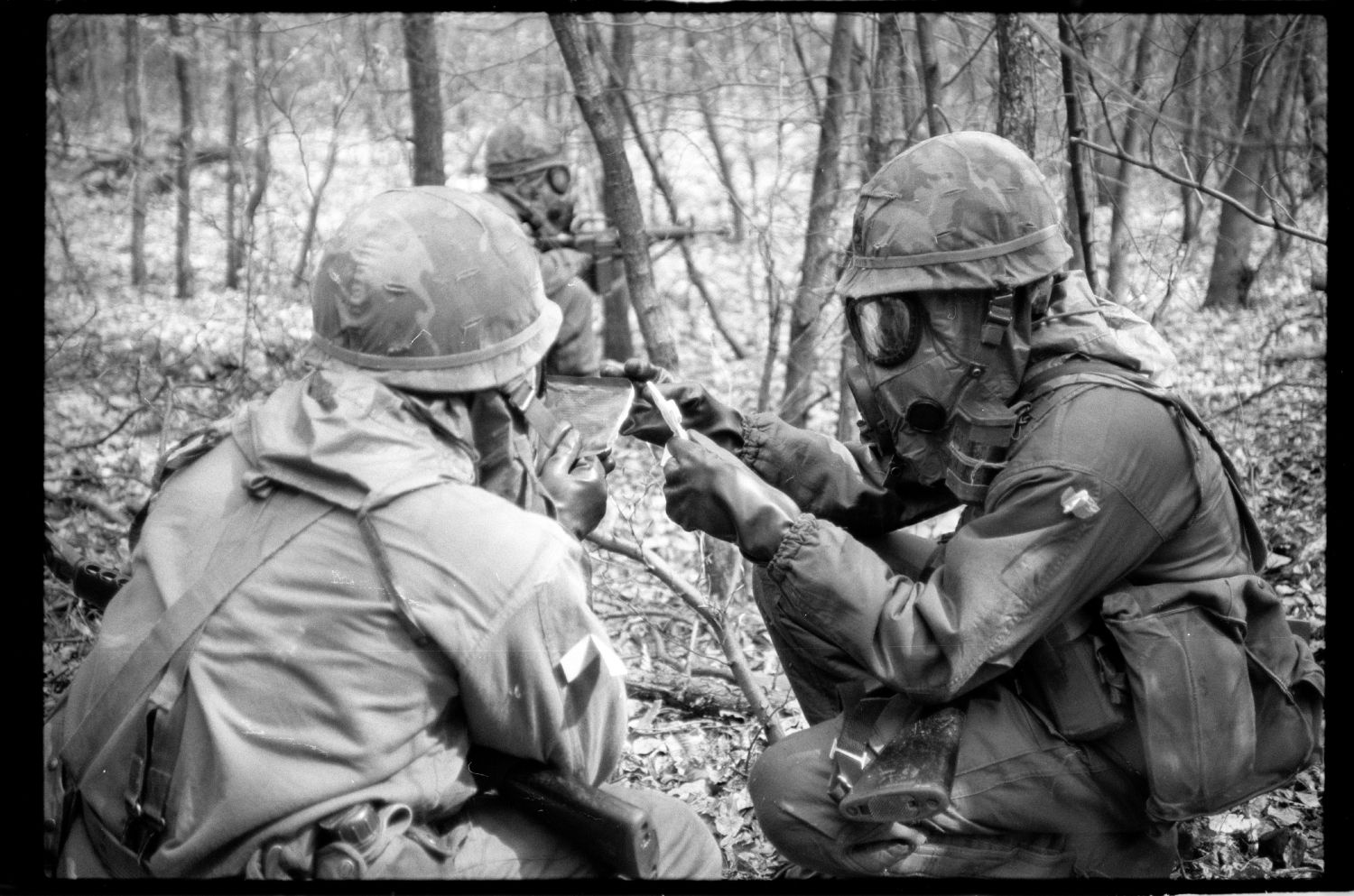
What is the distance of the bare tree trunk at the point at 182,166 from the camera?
308 inches

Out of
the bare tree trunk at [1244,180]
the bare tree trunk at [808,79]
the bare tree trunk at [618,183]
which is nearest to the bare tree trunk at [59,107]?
the bare tree trunk at [618,183]

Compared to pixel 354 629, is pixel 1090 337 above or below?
above

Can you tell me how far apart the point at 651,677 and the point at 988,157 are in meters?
2.37

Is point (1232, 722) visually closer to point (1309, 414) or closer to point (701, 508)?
point (701, 508)

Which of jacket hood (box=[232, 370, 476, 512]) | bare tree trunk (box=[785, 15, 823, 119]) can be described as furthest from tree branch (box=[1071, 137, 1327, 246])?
jacket hood (box=[232, 370, 476, 512])

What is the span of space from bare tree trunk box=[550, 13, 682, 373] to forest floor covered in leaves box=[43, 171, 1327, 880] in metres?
0.64

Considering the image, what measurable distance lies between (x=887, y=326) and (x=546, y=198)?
3836 millimetres

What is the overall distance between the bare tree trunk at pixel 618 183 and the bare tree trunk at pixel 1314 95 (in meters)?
3.15

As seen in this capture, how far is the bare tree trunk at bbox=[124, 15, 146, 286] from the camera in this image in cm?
782

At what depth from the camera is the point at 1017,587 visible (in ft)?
8.98

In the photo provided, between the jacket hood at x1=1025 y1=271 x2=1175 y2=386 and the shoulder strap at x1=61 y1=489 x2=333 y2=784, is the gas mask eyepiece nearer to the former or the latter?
the jacket hood at x1=1025 y1=271 x2=1175 y2=386

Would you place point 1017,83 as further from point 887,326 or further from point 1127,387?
point 1127,387

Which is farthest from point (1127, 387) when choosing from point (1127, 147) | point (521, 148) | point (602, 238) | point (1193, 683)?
point (602, 238)
